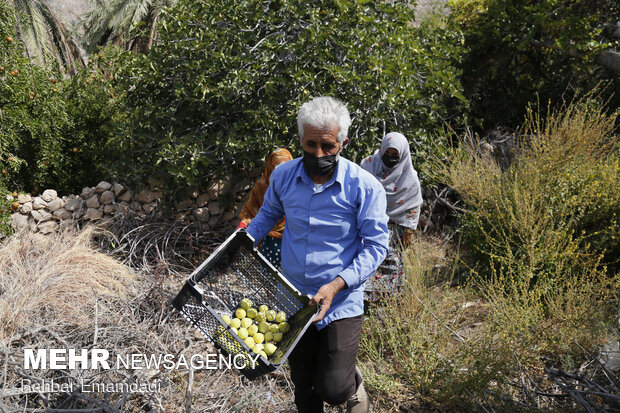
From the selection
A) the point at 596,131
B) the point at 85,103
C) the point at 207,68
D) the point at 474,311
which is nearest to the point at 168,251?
the point at 207,68

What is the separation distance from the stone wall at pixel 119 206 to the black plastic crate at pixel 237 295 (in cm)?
274

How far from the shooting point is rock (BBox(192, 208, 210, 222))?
→ 17.4 ft

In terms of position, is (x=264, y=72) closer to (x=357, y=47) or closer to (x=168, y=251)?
(x=357, y=47)

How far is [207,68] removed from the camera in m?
4.61

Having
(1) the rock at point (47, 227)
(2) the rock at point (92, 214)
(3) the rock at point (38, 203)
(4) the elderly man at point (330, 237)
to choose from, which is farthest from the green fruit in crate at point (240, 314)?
(3) the rock at point (38, 203)

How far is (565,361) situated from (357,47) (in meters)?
3.13

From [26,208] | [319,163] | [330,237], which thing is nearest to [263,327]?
[330,237]

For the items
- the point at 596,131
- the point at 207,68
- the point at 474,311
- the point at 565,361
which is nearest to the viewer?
the point at 565,361

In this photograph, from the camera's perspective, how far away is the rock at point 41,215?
5141mm

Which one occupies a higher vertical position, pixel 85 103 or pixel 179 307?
pixel 85 103

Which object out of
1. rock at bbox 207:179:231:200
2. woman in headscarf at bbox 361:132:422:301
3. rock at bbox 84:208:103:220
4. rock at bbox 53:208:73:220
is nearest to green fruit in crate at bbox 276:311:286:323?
woman in headscarf at bbox 361:132:422:301

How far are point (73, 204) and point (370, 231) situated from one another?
407cm

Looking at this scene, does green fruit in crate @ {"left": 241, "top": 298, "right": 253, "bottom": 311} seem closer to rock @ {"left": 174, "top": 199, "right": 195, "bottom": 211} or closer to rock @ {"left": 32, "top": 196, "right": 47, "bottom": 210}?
rock @ {"left": 174, "top": 199, "right": 195, "bottom": 211}

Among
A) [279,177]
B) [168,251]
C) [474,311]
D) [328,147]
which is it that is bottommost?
[474,311]
